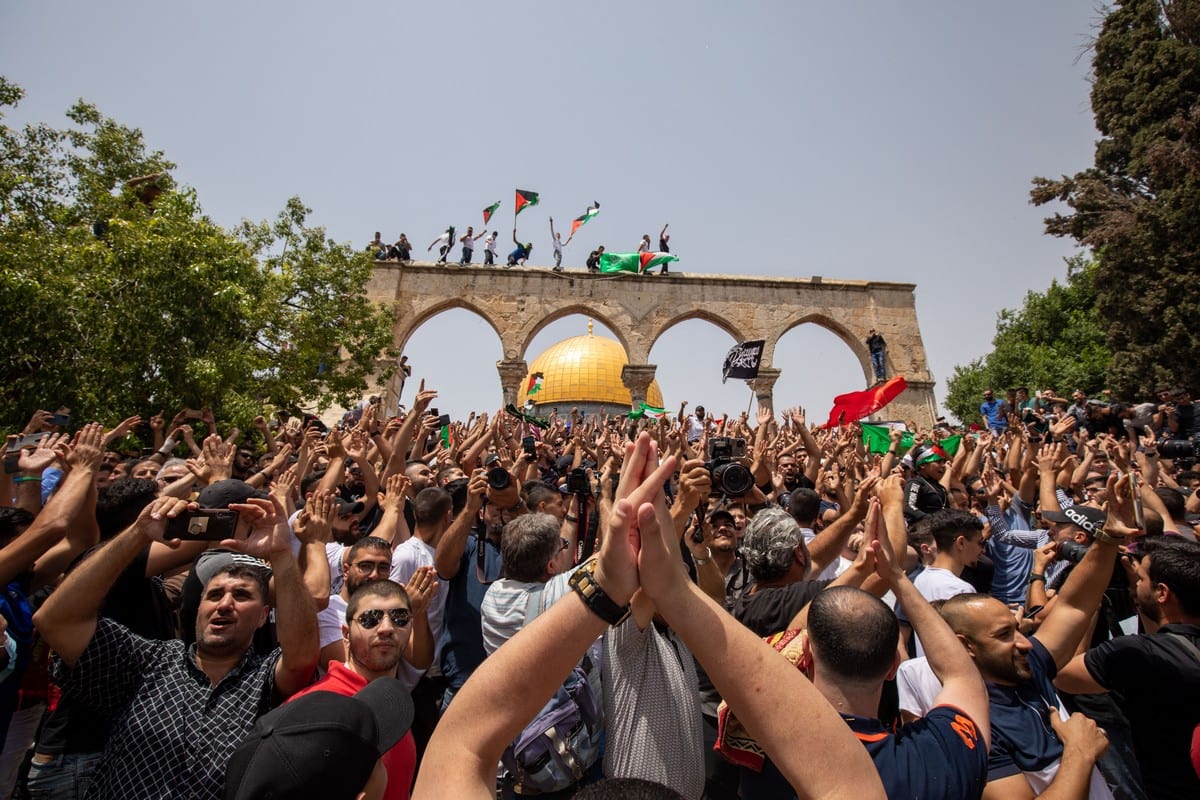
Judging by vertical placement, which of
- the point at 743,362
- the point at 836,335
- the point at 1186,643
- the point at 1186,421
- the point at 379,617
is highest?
the point at 836,335

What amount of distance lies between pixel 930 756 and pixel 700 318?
26.8 m

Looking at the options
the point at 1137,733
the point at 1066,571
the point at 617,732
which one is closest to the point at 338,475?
the point at 617,732

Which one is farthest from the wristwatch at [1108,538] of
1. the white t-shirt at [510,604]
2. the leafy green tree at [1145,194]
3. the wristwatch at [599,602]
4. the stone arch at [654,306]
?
the stone arch at [654,306]

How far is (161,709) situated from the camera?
7.44 feet

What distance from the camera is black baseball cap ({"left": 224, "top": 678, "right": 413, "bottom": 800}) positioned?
163cm

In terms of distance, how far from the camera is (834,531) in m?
3.68

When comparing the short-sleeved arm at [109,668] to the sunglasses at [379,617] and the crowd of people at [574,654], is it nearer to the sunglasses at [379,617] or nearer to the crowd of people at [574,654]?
the crowd of people at [574,654]

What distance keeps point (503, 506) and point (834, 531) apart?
2.48 m

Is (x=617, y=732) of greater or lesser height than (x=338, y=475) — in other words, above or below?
below

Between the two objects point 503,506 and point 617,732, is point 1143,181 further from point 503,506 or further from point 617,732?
point 617,732

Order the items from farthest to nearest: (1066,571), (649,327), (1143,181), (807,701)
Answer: (649,327), (1143,181), (1066,571), (807,701)

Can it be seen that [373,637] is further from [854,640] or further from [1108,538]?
[1108,538]

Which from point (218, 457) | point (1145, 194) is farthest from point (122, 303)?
point (1145, 194)

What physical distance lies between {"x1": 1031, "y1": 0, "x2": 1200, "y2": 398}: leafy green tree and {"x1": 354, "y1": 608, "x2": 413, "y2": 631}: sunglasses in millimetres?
22628
